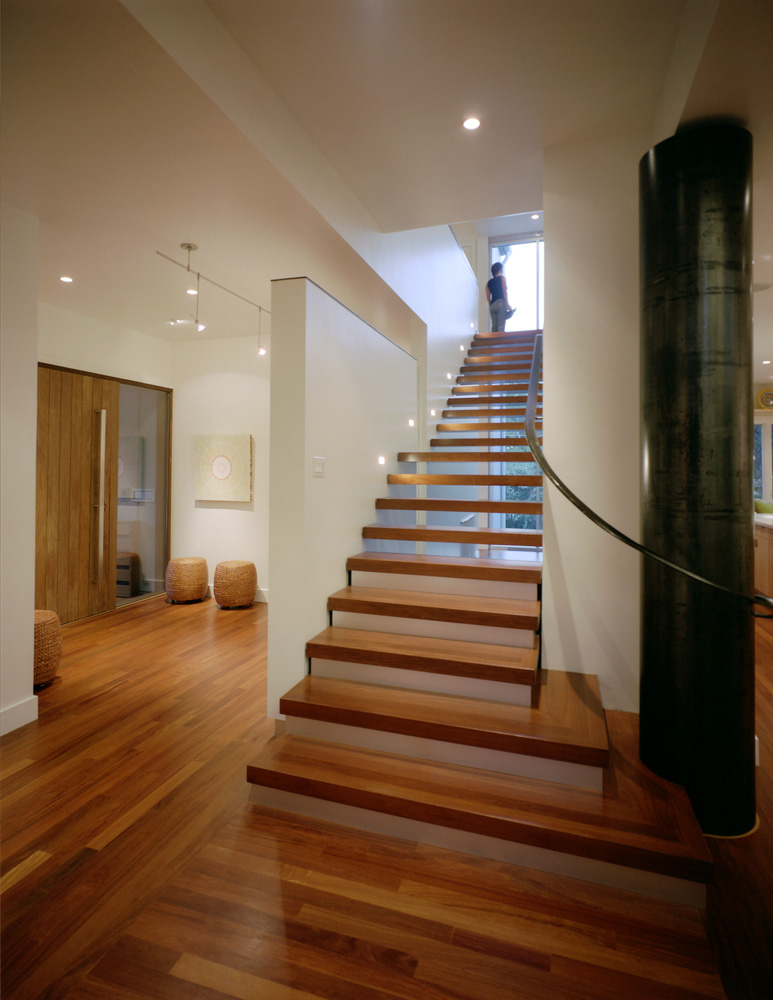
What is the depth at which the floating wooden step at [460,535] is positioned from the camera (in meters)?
3.32

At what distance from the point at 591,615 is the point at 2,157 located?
12.5 ft

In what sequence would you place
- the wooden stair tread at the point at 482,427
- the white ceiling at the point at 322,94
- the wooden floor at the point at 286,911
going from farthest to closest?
the wooden stair tread at the point at 482,427, the white ceiling at the point at 322,94, the wooden floor at the point at 286,911

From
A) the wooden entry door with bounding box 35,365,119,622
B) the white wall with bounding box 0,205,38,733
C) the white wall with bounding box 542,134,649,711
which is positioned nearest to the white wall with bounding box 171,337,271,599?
the wooden entry door with bounding box 35,365,119,622

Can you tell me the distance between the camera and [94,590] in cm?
536

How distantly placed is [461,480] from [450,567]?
3.62ft

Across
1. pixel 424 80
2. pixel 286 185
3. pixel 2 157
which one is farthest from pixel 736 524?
pixel 2 157

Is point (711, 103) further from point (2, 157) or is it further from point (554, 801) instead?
Answer: point (2, 157)

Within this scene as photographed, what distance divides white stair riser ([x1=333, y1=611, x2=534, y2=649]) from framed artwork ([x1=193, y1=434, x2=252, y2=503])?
3.35m

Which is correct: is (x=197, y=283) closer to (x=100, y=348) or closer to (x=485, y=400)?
(x=100, y=348)

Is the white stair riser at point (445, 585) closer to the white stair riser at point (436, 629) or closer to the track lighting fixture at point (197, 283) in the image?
the white stair riser at point (436, 629)

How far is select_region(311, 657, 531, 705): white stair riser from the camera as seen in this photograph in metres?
2.57

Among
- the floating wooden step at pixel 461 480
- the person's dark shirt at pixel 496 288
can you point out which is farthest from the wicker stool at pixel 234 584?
the person's dark shirt at pixel 496 288

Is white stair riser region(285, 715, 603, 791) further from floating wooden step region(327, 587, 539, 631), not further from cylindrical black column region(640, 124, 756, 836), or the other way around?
floating wooden step region(327, 587, 539, 631)

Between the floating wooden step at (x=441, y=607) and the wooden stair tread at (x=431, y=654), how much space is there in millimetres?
125
